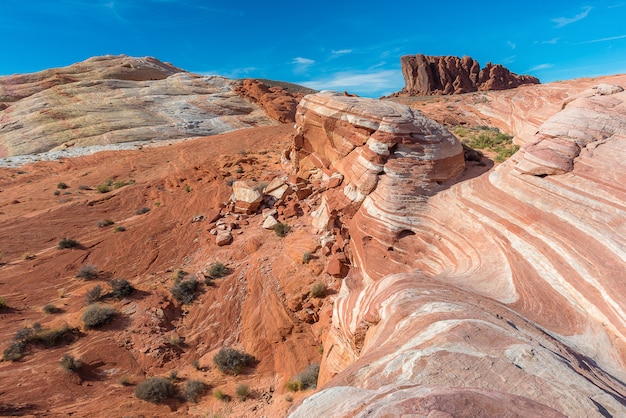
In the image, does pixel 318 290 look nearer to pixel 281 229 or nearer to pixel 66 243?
pixel 281 229

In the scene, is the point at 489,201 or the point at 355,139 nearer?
the point at 489,201

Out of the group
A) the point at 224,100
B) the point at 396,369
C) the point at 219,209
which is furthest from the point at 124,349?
the point at 224,100

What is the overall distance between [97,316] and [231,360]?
15.2ft

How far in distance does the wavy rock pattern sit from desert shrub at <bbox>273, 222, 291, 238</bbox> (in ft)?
10.3

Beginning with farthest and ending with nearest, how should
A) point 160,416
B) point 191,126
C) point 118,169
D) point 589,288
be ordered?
point 191,126
point 118,169
point 160,416
point 589,288

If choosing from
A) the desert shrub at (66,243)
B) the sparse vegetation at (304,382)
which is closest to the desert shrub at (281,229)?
the sparse vegetation at (304,382)

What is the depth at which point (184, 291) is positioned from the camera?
461 inches

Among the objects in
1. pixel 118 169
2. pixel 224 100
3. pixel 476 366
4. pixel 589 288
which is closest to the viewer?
pixel 476 366

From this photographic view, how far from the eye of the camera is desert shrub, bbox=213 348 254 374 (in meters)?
9.41

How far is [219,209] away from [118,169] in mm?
13864

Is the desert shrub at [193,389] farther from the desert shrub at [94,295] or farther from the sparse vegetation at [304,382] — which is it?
the desert shrub at [94,295]

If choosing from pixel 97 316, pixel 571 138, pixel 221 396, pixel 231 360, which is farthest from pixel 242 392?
pixel 571 138

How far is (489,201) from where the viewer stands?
9211 mm

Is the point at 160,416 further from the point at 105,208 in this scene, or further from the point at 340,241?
the point at 105,208
